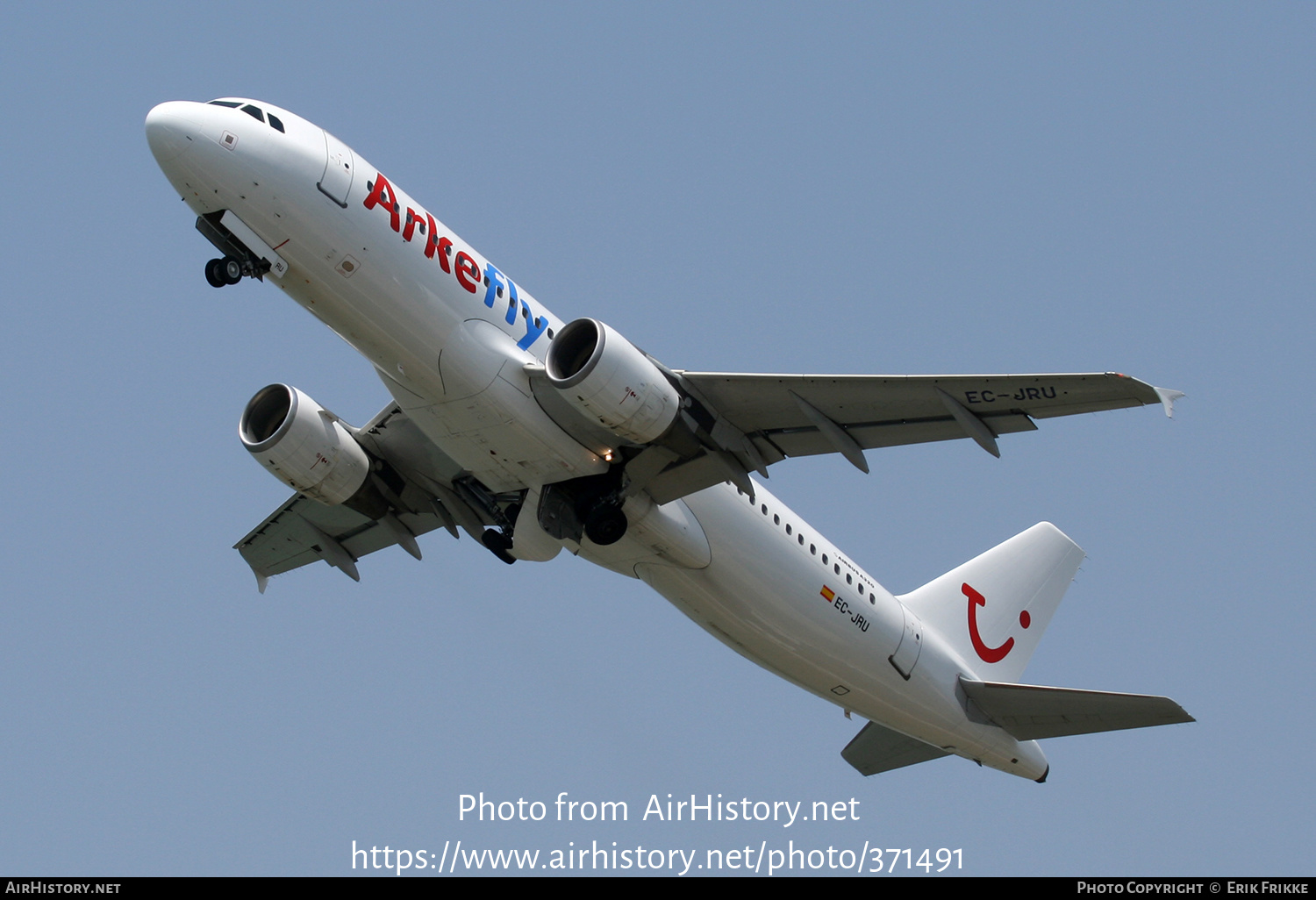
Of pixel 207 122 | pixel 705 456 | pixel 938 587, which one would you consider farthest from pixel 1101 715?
pixel 207 122

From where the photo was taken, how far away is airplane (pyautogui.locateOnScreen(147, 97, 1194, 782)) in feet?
66.7

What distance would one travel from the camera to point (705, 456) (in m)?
22.5

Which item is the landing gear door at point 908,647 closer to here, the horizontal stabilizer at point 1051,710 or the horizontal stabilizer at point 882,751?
the horizontal stabilizer at point 1051,710

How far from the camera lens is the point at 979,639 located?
2945cm

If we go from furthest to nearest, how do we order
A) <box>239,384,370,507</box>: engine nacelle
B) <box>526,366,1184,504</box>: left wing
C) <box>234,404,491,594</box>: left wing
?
1. <box>234,404,491,594</box>: left wing
2. <box>239,384,370,507</box>: engine nacelle
3. <box>526,366,1184,504</box>: left wing

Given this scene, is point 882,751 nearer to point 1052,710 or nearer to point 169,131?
point 1052,710

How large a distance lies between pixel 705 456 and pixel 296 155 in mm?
7230

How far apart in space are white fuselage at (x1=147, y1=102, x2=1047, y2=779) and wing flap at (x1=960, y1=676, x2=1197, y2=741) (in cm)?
120

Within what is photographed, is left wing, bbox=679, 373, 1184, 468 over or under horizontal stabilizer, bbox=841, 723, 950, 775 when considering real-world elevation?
over

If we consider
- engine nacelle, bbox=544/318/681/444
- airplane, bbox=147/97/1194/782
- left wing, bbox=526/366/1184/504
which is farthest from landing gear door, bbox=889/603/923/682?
engine nacelle, bbox=544/318/681/444

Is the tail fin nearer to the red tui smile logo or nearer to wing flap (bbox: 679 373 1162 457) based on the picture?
the red tui smile logo

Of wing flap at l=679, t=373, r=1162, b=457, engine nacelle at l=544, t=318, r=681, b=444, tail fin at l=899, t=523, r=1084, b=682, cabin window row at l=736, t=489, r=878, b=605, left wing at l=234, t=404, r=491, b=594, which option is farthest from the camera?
tail fin at l=899, t=523, r=1084, b=682

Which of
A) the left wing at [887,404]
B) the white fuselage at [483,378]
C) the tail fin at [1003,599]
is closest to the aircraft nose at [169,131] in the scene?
the white fuselage at [483,378]

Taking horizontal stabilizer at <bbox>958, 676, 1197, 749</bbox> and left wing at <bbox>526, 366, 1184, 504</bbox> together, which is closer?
left wing at <bbox>526, 366, 1184, 504</bbox>
